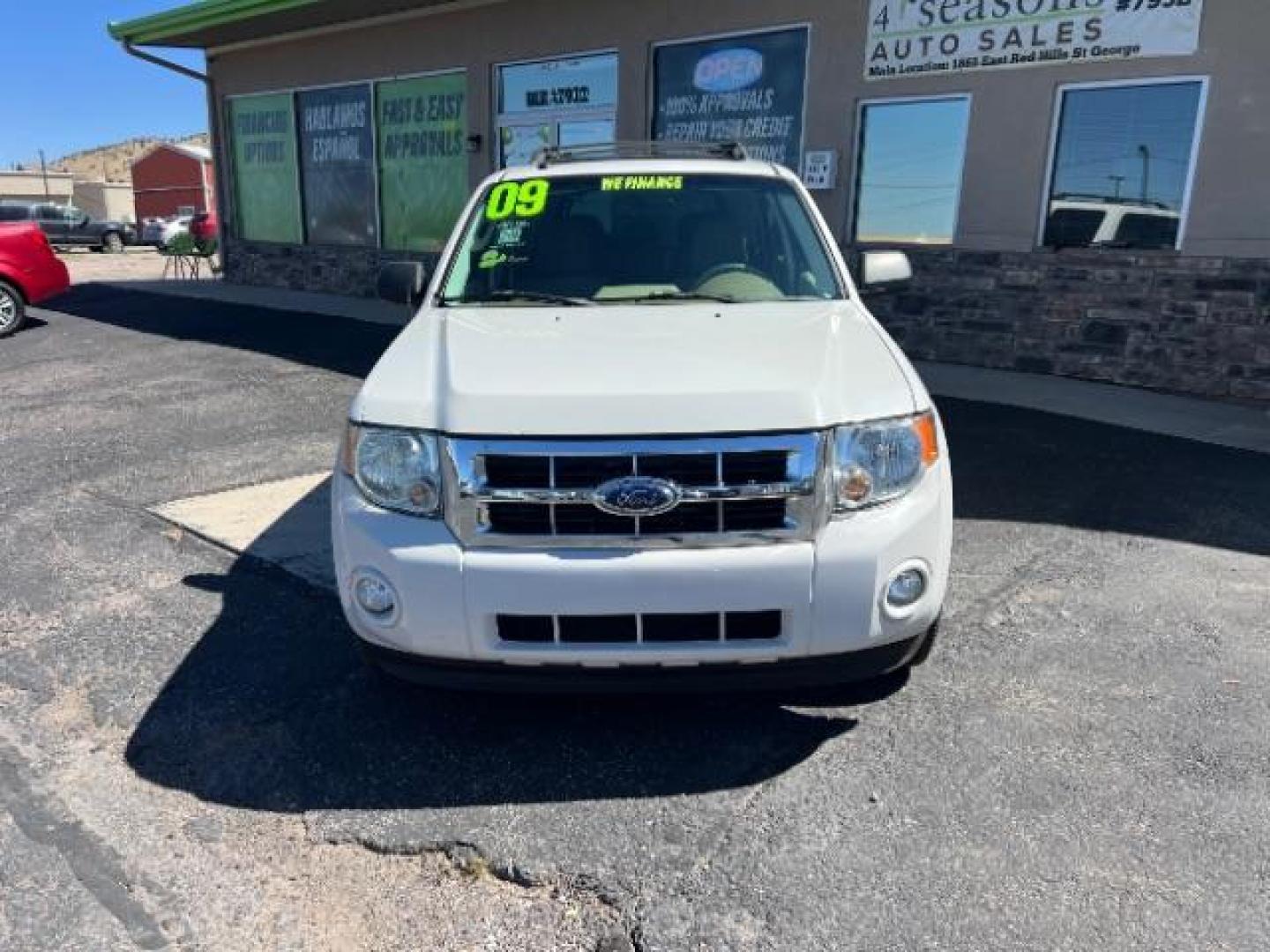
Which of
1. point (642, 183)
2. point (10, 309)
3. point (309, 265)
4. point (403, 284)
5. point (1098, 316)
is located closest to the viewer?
point (642, 183)

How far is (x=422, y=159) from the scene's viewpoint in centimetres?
1392

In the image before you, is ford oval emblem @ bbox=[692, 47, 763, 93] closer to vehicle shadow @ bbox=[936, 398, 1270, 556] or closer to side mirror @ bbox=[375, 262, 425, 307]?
vehicle shadow @ bbox=[936, 398, 1270, 556]

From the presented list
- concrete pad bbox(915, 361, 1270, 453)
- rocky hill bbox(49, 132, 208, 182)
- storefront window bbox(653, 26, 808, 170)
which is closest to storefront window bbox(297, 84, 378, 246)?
storefront window bbox(653, 26, 808, 170)

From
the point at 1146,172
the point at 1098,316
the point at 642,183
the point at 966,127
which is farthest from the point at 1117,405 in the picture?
the point at 642,183

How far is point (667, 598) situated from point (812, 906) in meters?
0.83

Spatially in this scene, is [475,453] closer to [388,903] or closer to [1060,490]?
[388,903]

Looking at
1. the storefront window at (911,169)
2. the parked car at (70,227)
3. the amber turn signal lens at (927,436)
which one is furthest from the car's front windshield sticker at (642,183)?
the parked car at (70,227)

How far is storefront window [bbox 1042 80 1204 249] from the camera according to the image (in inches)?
321

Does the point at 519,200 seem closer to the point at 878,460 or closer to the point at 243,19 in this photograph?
the point at 878,460

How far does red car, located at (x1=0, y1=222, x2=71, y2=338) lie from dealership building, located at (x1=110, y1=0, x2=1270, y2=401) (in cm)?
427

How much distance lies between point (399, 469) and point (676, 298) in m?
1.50

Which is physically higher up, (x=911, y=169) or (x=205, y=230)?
(x=911, y=169)

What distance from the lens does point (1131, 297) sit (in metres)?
8.52

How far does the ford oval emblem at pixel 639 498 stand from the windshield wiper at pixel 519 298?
136 cm
